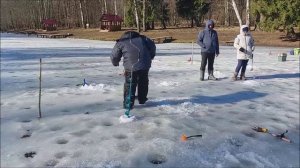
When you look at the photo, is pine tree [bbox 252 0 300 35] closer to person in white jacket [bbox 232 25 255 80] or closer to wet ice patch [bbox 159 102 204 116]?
person in white jacket [bbox 232 25 255 80]

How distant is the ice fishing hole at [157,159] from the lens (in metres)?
5.67

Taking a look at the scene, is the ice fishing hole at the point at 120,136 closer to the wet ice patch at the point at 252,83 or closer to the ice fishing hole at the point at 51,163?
the ice fishing hole at the point at 51,163

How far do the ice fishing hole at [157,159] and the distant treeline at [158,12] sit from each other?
30355 mm

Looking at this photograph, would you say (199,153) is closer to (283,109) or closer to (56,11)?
(283,109)

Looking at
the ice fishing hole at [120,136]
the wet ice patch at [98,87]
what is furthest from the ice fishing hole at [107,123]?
the wet ice patch at [98,87]

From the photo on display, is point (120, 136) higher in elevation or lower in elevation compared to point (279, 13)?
lower

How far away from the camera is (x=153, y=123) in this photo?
745cm

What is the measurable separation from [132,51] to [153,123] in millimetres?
1657

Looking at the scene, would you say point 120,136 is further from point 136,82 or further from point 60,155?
point 136,82

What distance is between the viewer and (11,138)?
6449 mm

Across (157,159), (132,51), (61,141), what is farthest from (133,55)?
(157,159)

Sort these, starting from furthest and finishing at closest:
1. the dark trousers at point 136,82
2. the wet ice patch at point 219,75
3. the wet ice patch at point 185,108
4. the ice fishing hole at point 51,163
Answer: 1. the wet ice patch at point 219,75
2. the wet ice patch at point 185,108
3. the dark trousers at point 136,82
4. the ice fishing hole at point 51,163

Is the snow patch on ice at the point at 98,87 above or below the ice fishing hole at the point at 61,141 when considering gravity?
above

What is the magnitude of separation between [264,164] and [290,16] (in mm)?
29893
